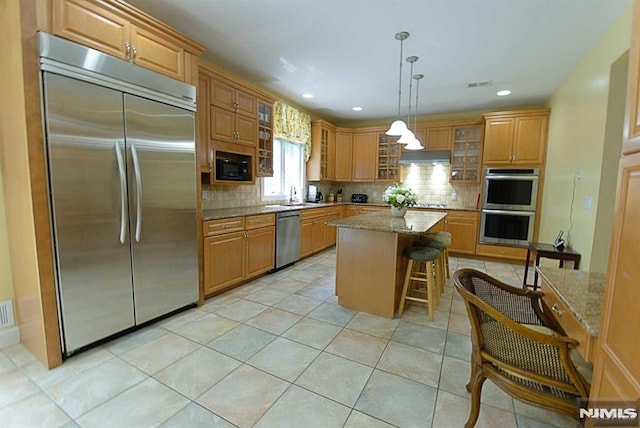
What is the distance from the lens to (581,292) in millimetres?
1433

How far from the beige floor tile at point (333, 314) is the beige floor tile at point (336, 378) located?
0.56m

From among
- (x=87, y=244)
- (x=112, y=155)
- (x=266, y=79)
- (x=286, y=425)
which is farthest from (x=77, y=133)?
(x=266, y=79)

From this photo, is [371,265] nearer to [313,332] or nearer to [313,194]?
[313,332]

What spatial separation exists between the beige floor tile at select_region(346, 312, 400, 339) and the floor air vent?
8.66 ft

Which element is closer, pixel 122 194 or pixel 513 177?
pixel 122 194

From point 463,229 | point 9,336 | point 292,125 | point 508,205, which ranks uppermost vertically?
point 292,125

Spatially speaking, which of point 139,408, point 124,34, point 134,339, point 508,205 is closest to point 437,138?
point 508,205

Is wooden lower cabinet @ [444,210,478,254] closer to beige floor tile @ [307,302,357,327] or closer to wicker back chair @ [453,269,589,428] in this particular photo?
beige floor tile @ [307,302,357,327]

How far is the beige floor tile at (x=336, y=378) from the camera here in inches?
68.4

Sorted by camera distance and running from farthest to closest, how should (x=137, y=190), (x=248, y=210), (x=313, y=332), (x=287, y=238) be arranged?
(x=287, y=238)
(x=248, y=210)
(x=313, y=332)
(x=137, y=190)

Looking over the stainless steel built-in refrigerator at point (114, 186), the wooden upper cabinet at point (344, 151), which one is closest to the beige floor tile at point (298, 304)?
the stainless steel built-in refrigerator at point (114, 186)

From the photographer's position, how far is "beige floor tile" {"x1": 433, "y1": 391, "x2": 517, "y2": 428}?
5.01 feet

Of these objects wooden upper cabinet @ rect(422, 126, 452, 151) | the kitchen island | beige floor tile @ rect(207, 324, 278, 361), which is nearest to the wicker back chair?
the kitchen island

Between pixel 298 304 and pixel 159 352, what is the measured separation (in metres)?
1.33
